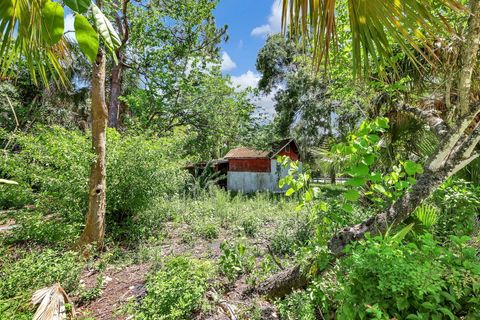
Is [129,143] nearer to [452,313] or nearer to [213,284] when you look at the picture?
[213,284]

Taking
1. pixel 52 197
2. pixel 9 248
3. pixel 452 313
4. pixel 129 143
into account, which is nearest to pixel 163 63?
pixel 129 143

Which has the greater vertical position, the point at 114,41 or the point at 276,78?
the point at 276,78

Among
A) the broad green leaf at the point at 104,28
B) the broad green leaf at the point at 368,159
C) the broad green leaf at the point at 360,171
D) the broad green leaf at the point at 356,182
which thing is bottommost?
the broad green leaf at the point at 356,182

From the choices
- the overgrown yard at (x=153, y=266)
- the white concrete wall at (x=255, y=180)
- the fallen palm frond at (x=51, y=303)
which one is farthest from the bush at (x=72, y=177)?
the white concrete wall at (x=255, y=180)

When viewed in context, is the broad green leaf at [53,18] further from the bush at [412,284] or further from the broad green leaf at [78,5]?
the bush at [412,284]

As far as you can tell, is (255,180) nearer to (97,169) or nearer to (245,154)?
(245,154)

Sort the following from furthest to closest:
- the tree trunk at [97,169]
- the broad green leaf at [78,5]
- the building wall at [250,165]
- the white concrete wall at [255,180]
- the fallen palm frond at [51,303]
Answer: the building wall at [250,165]
the white concrete wall at [255,180]
the tree trunk at [97,169]
the fallen palm frond at [51,303]
the broad green leaf at [78,5]

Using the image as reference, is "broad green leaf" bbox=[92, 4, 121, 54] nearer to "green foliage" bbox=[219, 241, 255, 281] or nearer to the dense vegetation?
the dense vegetation

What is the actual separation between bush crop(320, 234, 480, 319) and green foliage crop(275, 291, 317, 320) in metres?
0.36

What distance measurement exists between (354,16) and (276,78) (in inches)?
702

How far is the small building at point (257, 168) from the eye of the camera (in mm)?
16375

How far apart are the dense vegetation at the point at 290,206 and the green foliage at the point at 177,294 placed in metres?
Result: 0.01

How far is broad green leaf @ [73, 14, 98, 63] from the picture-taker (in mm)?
566

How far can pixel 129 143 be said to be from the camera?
462 cm
